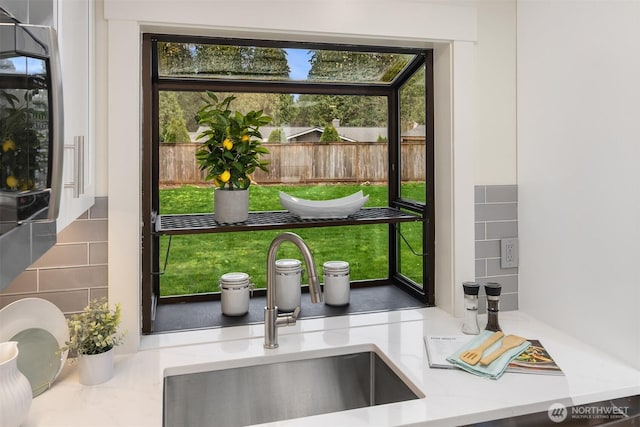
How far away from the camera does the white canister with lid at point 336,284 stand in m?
1.81

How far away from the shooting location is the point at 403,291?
199 cm

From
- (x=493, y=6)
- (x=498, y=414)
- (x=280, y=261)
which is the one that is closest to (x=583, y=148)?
(x=493, y=6)

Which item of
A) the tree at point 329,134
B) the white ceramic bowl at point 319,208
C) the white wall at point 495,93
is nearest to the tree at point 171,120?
the white ceramic bowl at point 319,208

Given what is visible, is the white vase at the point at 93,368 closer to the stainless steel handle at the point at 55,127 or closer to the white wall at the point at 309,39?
the white wall at the point at 309,39

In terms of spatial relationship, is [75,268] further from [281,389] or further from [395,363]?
[395,363]

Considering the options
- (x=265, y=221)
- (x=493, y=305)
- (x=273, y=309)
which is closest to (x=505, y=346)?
(x=493, y=305)

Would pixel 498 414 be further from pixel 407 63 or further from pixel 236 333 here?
pixel 407 63

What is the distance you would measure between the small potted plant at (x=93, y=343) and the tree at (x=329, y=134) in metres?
1.12

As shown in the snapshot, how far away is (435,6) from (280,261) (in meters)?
1.12

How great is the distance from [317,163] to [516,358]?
1083 millimetres

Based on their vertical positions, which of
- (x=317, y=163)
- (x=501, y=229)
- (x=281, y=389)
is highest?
(x=317, y=163)

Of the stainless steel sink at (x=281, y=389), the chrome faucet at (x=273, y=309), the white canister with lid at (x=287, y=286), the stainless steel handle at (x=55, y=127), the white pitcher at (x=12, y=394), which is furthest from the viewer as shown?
the white canister with lid at (x=287, y=286)

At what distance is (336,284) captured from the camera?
71.1 inches

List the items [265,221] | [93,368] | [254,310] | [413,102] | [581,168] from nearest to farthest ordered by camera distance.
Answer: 1. [93,368]
2. [581,168]
3. [265,221]
4. [254,310]
5. [413,102]
